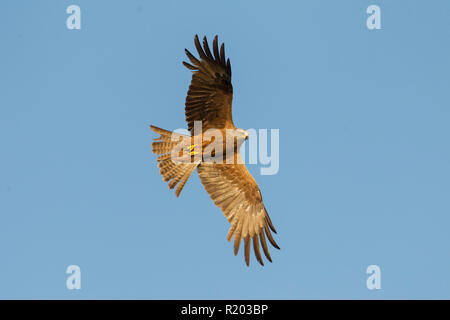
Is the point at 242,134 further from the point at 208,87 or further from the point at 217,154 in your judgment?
the point at 208,87

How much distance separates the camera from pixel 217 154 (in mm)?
10453

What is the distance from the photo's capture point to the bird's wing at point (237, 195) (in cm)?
1031

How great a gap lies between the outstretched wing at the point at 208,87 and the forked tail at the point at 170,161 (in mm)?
386

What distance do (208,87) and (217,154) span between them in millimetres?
1261

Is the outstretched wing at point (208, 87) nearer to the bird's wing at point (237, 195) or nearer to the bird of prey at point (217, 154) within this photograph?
the bird of prey at point (217, 154)

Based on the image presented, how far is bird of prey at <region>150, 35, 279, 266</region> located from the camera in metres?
10.1

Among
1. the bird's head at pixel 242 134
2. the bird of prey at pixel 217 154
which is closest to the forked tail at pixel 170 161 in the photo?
the bird of prey at pixel 217 154

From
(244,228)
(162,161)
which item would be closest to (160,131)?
(162,161)

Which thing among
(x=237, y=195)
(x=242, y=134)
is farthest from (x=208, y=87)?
(x=237, y=195)

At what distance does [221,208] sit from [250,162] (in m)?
1.11

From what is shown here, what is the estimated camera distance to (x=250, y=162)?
10.9 metres
